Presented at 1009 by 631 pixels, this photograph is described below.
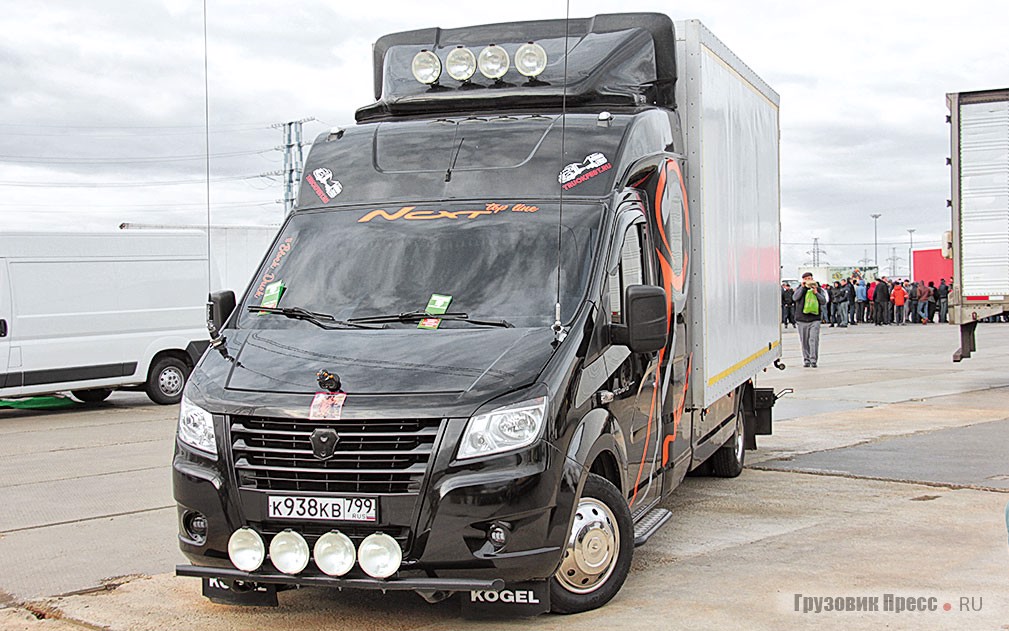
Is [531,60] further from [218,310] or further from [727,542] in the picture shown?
[727,542]

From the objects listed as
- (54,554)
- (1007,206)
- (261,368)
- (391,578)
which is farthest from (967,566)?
(1007,206)

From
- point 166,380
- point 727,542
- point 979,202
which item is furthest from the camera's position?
point 979,202

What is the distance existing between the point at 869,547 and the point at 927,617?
5.32 ft

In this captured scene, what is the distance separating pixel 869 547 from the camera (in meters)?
7.55

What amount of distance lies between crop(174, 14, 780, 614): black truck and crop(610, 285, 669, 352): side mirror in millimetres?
15

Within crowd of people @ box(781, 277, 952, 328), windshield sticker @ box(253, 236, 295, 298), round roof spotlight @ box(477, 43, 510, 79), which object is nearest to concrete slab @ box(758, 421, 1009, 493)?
round roof spotlight @ box(477, 43, 510, 79)

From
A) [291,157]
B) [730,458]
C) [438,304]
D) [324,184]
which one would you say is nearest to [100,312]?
[730,458]

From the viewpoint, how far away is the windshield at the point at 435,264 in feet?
20.4

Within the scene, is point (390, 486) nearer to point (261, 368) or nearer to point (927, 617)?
point (261, 368)

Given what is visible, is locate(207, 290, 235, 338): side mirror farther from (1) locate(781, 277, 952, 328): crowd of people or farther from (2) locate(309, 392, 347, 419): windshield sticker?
(1) locate(781, 277, 952, 328): crowd of people

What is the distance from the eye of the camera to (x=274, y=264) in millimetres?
6801

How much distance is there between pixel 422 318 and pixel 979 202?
15164 millimetres

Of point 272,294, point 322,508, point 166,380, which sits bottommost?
point 166,380

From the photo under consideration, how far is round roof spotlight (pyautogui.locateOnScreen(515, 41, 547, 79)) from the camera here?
7.46 metres
